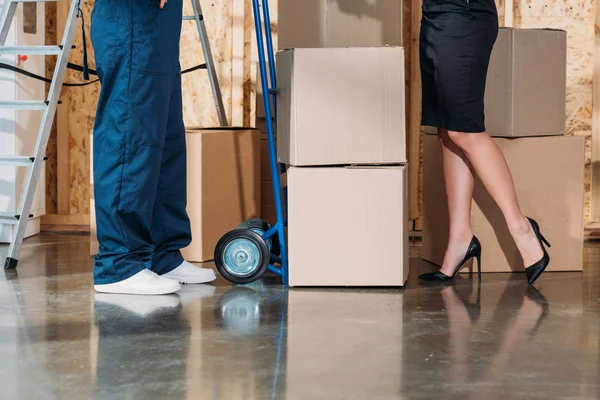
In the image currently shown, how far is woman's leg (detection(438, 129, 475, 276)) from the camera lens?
304 cm

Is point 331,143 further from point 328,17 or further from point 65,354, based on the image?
point 65,354

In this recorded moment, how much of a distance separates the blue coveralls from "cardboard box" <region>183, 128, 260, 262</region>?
60 cm

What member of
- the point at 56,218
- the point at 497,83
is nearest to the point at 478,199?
the point at 497,83

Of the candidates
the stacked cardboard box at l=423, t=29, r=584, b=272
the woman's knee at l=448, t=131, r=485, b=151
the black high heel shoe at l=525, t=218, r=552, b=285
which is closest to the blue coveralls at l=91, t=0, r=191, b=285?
the woman's knee at l=448, t=131, r=485, b=151

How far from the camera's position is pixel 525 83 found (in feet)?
10.4

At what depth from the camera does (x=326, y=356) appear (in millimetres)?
2061

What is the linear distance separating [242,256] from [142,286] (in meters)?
0.36

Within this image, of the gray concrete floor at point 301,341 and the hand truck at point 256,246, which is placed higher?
the hand truck at point 256,246

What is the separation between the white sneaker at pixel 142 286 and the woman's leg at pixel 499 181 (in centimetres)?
104

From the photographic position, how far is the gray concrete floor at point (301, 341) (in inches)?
71.6

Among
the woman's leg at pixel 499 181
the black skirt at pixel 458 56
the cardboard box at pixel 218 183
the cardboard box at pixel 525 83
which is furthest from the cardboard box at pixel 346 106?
the cardboard box at pixel 218 183

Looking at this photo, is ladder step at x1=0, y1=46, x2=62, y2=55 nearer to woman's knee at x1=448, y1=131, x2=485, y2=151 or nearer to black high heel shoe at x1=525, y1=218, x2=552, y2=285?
woman's knee at x1=448, y1=131, x2=485, y2=151

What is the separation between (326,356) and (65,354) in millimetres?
591

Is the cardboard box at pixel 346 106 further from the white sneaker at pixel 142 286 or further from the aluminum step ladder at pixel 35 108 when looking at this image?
the aluminum step ladder at pixel 35 108
